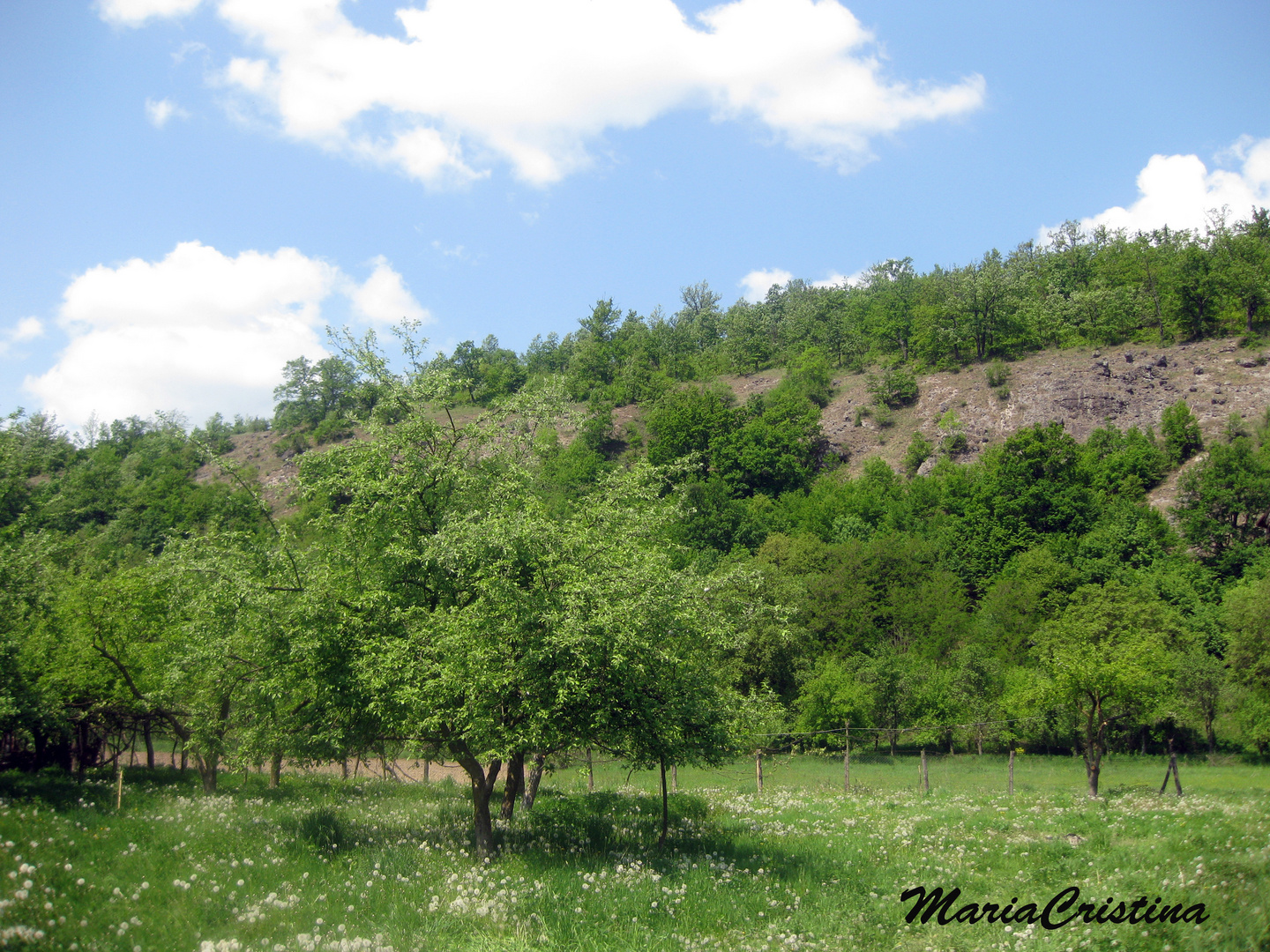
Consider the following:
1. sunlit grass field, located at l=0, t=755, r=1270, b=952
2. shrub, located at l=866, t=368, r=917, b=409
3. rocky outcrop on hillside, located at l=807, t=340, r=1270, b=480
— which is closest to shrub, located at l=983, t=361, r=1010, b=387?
rocky outcrop on hillside, located at l=807, t=340, r=1270, b=480

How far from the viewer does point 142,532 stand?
93.2m

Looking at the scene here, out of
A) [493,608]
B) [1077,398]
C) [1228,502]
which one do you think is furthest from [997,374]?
[493,608]

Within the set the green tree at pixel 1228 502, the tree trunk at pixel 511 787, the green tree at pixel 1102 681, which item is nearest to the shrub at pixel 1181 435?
the green tree at pixel 1228 502

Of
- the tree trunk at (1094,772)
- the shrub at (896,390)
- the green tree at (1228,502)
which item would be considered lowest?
the tree trunk at (1094,772)

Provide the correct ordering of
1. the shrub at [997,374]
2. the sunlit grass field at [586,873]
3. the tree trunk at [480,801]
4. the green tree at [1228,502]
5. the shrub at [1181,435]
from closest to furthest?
the sunlit grass field at [586,873] < the tree trunk at [480,801] < the green tree at [1228,502] < the shrub at [1181,435] < the shrub at [997,374]

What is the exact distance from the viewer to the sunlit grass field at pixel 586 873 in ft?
31.4

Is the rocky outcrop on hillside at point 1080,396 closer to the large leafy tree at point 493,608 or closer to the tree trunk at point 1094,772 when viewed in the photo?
the tree trunk at point 1094,772

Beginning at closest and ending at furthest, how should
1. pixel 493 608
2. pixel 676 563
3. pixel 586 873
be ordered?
pixel 586 873, pixel 493 608, pixel 676 563

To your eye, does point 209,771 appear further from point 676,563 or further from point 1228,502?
point 1228,502

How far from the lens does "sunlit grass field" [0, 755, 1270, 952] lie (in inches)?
376

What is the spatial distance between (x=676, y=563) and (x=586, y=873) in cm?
2092

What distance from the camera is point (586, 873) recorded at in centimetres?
1202

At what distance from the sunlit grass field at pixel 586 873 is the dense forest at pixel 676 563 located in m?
1.80

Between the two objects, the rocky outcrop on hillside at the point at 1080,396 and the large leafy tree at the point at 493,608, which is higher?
the rocky outcrop on hillside at the point at 1080,396
